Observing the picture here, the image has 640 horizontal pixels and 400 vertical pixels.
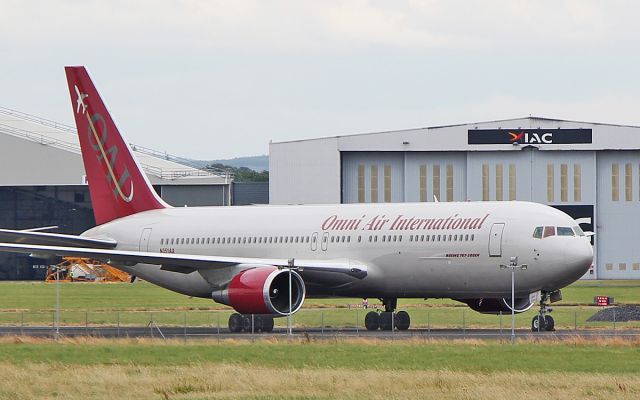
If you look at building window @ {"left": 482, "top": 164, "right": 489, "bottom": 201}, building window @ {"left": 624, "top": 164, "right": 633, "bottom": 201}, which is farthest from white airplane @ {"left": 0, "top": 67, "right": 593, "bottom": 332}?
building window @ {"left": 624, "top": 164, "right": 633, "bottom": 201}

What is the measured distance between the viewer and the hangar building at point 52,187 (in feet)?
→ 401

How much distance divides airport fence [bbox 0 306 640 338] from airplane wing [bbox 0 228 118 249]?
10.4ft

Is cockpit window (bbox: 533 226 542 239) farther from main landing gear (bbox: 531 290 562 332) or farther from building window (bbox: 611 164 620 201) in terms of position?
building window (bbox: 611 164 620 201)

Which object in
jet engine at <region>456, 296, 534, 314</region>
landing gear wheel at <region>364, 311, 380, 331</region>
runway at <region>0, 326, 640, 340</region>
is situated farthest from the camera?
landing gear wheel at <region>364, 311, 380, 331</region>

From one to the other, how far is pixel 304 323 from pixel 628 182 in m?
60.0

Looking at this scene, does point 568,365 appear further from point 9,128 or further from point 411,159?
point 9,128

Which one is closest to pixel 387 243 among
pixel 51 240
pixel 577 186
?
pixel 51 240

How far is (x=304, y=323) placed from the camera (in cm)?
5931

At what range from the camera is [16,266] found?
129 metres

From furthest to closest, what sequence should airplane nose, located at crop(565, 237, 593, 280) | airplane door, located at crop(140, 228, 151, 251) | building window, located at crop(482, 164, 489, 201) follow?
building window, located at crop(482, 164, 489, 201) < airplane door, located at crop(140, 228, 151, 251) < airplane nose, located at crop(565, 237, 593, 280)

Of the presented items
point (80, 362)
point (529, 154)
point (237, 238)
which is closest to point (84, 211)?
point (529, 154)

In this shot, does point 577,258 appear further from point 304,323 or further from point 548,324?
point 304,323

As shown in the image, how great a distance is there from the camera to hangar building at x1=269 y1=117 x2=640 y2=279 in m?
112

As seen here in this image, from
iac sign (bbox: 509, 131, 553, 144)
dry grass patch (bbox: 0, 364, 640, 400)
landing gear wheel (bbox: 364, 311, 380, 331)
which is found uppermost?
iac sign (bbox: 509, 131, 553, 144)
